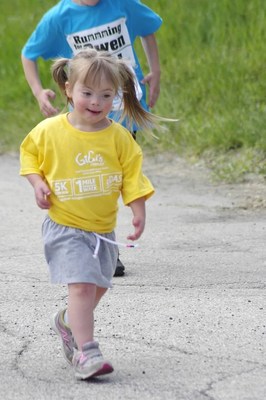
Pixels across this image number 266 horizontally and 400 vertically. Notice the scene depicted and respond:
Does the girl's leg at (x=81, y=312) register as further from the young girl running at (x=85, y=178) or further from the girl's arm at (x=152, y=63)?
the girl's arm at (x=152, y=63)

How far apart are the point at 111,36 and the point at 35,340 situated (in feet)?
7.35

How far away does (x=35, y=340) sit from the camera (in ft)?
17.3

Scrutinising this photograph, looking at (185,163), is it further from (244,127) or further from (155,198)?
(155,198)

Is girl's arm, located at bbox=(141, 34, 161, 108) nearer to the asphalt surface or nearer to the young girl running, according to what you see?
the asphalt surface

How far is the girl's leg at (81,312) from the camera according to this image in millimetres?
4691

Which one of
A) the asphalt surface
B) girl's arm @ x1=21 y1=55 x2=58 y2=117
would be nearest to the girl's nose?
the asphalt surface

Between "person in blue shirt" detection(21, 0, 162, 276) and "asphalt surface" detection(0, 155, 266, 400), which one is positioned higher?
"person in blue shirt" detection(21, 0, 162, 276)

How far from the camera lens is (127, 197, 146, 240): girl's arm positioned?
Result: 4805 millimetres

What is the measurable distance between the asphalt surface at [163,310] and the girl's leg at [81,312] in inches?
7.4

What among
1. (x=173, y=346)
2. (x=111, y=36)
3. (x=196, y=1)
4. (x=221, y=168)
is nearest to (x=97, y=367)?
(x=173, y=346)

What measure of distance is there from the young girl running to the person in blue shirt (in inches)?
64.6

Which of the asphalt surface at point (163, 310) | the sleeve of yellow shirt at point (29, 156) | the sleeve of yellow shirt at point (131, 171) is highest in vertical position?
the sleeve of yellow shirt at point (29, 156)

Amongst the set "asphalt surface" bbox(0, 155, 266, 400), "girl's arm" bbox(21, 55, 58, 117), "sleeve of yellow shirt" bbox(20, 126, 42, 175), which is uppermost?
"sleeve of yellow shirt" bbox(20, 126, 42, 175)

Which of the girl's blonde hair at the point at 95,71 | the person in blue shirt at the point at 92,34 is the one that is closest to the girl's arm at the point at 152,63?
the person in blue shirt at the point at 92,34
